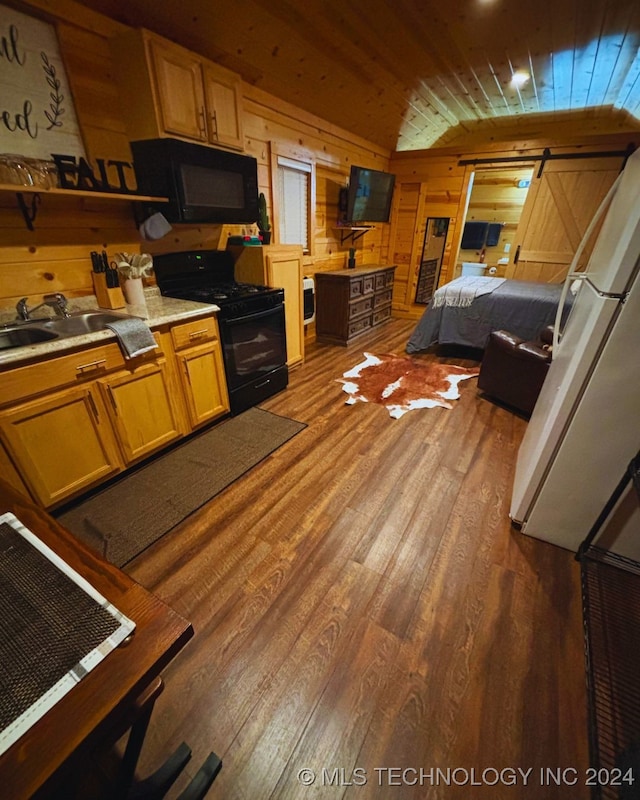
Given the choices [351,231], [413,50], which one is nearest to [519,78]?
[413,50]

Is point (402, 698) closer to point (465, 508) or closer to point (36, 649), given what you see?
point (465, 508)

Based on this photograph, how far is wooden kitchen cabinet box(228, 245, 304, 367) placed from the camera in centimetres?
280

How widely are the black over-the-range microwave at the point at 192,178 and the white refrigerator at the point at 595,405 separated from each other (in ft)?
7.40

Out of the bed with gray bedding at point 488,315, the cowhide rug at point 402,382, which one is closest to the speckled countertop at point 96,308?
the cowhide rug at point 402,382

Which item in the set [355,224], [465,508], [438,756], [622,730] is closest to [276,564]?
[438,756]

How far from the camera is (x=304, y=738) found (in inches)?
40.4

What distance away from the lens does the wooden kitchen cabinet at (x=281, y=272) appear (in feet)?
9.18

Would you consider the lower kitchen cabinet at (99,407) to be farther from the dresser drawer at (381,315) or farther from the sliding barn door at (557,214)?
the sliding barn door at (557,214)

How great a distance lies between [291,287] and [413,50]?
220 cm

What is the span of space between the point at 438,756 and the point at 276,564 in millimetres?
844

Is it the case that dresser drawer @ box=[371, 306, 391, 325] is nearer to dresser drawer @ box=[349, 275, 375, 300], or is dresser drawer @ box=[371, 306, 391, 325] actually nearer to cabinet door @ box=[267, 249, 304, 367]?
dresser drawer @ box=[349, 275, 375, 300]

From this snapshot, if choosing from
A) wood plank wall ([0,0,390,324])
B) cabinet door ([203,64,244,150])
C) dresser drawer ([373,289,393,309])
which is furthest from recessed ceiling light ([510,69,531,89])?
cabinet door ([203,64,244,150])

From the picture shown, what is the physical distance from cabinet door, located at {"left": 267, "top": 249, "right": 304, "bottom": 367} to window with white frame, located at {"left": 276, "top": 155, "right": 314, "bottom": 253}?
0.59m

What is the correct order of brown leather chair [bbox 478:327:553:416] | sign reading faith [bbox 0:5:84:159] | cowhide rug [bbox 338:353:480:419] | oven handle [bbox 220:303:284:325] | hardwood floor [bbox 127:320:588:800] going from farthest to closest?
cowhide rug [bbox 338:353:480:419], brown leather chair [bbox 478:327:553:416], oven handle [bbox 220:303:284:325], sign reading faith [bbox 0:5:84:159], hardwood floor [bbox 127:320:588:800]
